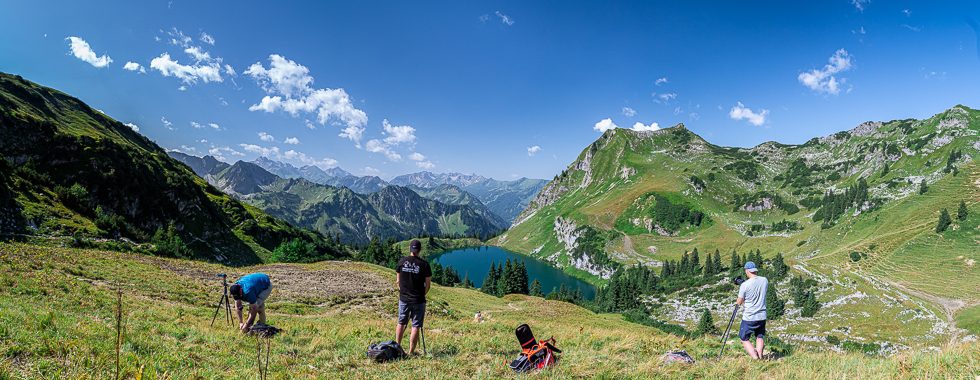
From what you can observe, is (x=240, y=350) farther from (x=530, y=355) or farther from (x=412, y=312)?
(x=530, y=355)

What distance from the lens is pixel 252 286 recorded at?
12.8 meters

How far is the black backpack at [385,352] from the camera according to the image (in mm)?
10273

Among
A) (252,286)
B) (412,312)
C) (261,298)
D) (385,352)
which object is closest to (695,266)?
(412,312)

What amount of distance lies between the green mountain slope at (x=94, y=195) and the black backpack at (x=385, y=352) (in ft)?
169

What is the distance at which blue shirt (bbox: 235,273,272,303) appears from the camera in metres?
12.6

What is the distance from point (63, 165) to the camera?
63688mm

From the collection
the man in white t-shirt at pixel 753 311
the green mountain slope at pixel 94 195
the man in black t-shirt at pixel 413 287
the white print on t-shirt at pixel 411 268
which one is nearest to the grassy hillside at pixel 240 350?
the man in white t-shirt at pixel 753 311

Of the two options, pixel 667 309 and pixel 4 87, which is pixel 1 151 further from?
pixel 667 309

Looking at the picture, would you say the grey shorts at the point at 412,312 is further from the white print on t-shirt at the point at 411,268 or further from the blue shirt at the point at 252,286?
the blue shirt at the point at 252,286

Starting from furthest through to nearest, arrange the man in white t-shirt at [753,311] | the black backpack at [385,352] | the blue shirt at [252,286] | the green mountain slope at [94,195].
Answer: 1. the green mountain slope at [94,195]
2. the blue shirt at [252,286]
3. the man in white t-shirt at [753,311]
4. the black backpack at [385,352]

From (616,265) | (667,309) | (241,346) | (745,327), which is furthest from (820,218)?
(241,346)

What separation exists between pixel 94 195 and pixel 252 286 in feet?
268

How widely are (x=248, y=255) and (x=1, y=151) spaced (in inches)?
1706

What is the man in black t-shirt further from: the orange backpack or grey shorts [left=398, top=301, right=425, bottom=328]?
the orange backpack
